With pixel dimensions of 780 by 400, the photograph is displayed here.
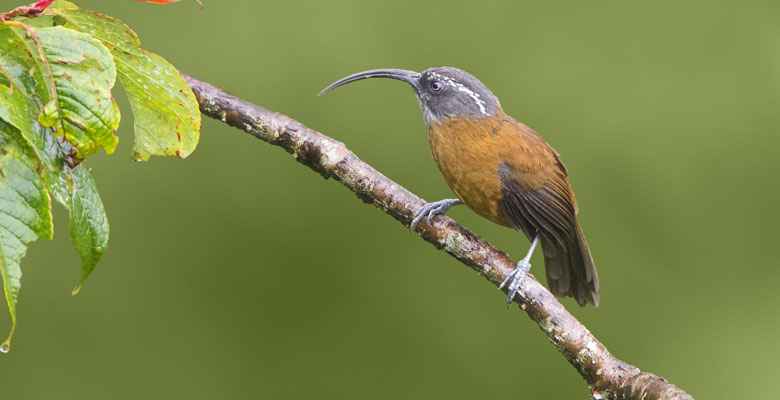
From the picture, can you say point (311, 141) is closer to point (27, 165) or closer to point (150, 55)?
point (150, 55)

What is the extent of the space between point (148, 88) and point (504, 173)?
1.40 meters

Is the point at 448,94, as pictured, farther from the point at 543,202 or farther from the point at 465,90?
the point at 543,202

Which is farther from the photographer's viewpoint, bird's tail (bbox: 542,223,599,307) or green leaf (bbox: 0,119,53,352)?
bird's tail (bbox: 542,223,599,307)

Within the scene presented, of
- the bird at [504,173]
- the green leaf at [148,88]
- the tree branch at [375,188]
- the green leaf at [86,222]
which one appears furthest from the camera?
the bird at [504,173]

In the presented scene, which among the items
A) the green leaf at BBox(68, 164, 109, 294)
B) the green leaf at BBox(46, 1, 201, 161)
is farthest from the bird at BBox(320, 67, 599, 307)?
the green leaf at BBox(68, 164, 109, 294)

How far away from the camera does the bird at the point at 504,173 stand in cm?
254

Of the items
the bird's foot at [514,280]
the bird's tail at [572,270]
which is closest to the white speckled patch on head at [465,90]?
the bird's tail at [572,270]

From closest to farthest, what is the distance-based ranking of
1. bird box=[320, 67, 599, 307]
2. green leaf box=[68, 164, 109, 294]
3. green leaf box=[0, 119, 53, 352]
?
green leaf box=[0, 119, 53, 352] < green leaf box=[68, 164, 109, 294] < bird box=[320, 67, 599, 307]

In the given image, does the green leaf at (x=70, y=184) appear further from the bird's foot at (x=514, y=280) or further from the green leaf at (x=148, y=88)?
the bird's foot at (x=514, y=280)

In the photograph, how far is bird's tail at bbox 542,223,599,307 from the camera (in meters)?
2.72

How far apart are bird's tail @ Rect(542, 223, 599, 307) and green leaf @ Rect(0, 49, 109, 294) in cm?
175

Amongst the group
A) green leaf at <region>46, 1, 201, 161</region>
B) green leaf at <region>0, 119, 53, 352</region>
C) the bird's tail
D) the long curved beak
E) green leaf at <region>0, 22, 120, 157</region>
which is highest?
the long curved beak

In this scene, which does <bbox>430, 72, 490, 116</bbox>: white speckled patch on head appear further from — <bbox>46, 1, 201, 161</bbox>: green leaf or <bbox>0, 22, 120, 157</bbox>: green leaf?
<bbox>0, 22, 120, 157</bbox>: green leaf

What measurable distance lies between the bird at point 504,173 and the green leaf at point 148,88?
1043 millimetres
